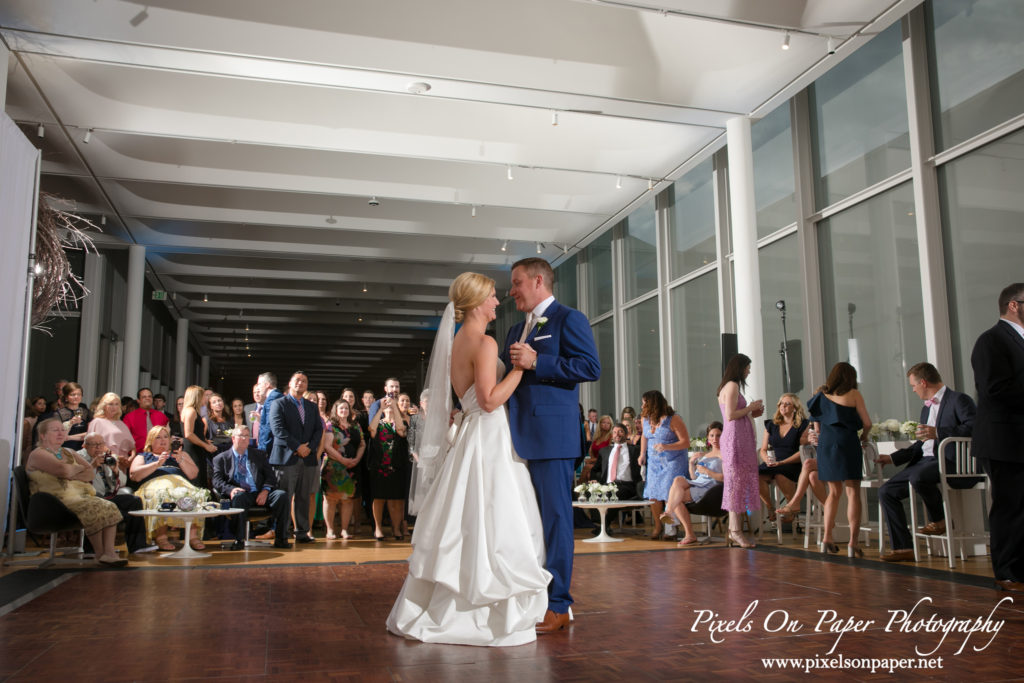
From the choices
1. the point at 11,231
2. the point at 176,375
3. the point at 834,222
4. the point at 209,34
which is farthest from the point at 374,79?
the point at 176,375

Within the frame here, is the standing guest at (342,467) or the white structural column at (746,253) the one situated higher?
the white structural column at (746,253)

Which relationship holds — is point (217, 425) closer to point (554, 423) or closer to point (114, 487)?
point (114, 487)

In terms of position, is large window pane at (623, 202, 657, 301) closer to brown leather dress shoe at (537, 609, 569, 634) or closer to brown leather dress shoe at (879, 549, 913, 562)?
brown leather dress shoe at (879, 549, 913, 562)

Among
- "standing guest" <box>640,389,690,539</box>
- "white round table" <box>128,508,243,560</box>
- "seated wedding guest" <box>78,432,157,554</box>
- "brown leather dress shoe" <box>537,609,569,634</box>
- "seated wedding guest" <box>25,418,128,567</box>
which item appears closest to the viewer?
"brown leather dress shoe" <box>537,609,569,634</box>

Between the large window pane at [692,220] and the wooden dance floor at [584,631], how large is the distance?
5874mm

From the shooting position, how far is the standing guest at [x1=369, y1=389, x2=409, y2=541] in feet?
26.2

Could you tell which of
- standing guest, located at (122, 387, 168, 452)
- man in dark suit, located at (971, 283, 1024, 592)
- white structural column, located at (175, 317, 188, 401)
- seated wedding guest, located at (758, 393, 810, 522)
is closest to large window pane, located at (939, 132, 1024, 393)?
seated wedding guest, located at (758, 393, 810, 522)

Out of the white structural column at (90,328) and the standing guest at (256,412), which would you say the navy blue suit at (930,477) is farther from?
the white structural column at (90,328)

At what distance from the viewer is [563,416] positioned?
3.23 meters

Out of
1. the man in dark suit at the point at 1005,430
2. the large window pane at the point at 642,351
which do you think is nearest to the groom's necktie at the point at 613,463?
the large window pane at the point at 642,351

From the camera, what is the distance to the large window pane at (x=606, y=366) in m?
13.3

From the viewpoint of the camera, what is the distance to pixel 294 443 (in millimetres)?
7117

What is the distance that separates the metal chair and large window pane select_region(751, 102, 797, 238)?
3.81 meters

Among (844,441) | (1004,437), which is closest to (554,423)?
(1004,437)
